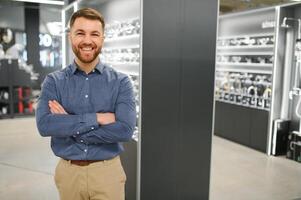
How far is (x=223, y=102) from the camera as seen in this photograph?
6875 mm

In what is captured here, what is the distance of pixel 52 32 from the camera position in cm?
953

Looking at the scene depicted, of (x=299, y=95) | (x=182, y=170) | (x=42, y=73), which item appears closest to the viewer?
(x=182, y=170)

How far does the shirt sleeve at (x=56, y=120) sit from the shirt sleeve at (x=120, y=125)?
0.05m

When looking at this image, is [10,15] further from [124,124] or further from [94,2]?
[124,124]

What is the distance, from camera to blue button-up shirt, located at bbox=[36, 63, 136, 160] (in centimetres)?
185

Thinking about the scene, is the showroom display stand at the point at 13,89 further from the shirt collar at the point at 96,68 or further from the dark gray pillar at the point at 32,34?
the shirt collar at the point at 96,68

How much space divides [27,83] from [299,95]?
6.53 m

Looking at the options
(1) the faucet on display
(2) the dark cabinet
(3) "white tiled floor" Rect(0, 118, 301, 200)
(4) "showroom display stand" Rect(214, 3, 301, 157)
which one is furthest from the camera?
(2) the dark cabinet

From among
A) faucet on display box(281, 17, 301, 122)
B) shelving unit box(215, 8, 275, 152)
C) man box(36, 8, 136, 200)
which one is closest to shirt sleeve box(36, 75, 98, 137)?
man box(36, 8, 136, 200)

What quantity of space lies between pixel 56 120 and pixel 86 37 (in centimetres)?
50

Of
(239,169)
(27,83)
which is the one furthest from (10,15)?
(239,169)

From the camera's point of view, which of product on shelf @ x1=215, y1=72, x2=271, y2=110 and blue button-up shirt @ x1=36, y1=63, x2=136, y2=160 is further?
Result: product on shelf @ x1=215, y1=72, x2=271, y2=110

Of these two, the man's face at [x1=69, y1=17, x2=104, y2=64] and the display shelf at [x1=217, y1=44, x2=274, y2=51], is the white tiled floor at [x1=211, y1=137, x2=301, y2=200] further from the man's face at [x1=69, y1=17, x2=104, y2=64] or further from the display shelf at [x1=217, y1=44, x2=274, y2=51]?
the man's face at [x1=69, y1=17, x2=104, y2=64]

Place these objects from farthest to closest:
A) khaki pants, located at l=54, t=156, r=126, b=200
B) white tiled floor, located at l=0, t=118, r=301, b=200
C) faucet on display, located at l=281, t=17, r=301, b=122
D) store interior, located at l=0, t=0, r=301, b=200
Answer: faucet on display, located at l=281, t=17, r=301, b=122
white tiled floor, located at l=0, t=118, r=301, b=200
store interior, located at l=0, t=0, r=301, b=200
khaki pants, located at l=54, t=156, r=126, b=200
